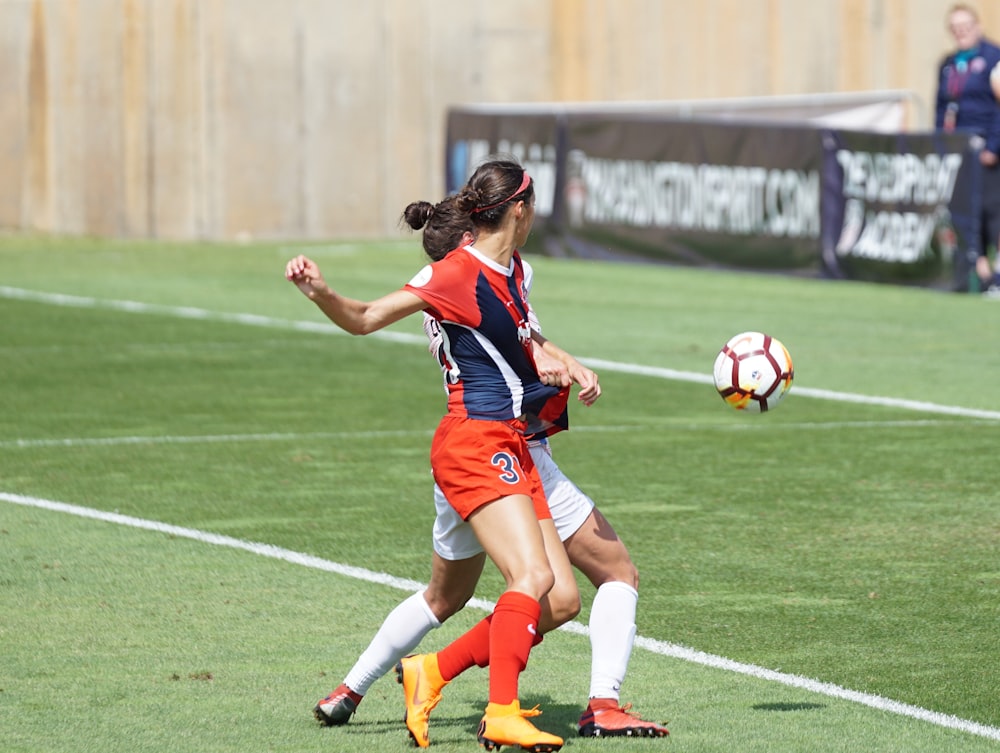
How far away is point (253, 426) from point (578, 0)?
21.1m

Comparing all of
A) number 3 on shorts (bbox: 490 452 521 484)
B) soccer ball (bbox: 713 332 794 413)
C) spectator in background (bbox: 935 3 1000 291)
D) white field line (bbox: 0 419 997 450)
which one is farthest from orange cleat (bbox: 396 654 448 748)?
spectator in background (bbox: 935 3 1000 291)

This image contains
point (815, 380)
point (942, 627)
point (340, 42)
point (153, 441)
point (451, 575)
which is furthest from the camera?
point (340, 42)

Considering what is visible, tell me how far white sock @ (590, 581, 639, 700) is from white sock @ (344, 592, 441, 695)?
1.63 ft

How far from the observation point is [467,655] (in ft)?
19.5

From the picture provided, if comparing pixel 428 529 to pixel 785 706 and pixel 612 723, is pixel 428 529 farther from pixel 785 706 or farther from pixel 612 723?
pixel 612 723

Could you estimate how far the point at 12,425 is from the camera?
12445 mm

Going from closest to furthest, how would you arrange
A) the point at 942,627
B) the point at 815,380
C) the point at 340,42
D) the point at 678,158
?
the point at 942,627, the point at 815,380, the point at 678,158, the point at 340,42

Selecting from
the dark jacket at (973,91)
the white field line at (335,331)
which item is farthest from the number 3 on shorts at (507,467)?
the dark jacket at (973,91)

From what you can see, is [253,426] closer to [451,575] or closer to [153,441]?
[153,441]

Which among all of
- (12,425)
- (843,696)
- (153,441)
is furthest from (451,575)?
(12,425)

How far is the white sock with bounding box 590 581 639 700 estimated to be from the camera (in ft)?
19.5

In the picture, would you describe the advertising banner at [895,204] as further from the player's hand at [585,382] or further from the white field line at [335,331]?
the player's hand at [585,382]

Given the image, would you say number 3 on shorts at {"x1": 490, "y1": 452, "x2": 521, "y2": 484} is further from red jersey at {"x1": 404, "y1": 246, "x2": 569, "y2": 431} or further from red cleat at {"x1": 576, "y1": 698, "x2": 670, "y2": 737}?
red cleat at {"x1": 576, "y1": 698, "x2": 670, "y2": 737}

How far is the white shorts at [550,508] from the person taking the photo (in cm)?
590
